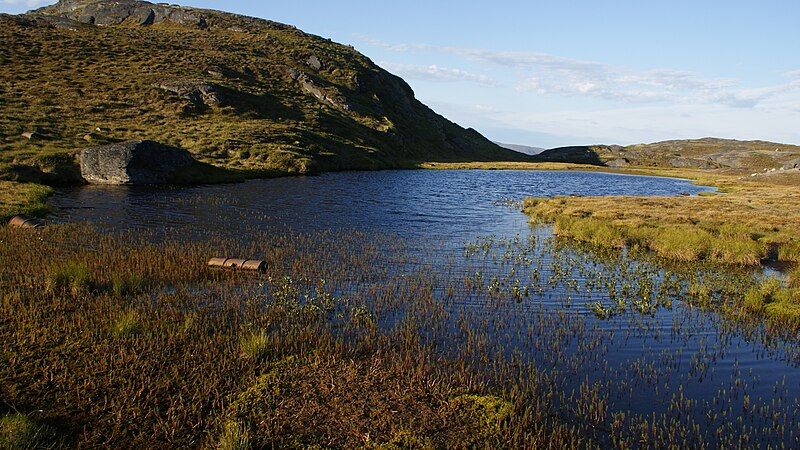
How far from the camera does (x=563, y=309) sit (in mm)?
Result: 18797

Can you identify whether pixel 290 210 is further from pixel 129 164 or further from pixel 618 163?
pixel 618 163

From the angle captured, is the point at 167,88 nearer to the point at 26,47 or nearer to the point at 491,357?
the point at 26,47

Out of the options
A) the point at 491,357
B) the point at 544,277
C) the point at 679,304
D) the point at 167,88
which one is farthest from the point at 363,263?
the point at 167,88

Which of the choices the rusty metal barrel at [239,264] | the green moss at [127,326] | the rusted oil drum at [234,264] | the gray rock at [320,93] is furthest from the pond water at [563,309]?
the gray rock at [320,93]

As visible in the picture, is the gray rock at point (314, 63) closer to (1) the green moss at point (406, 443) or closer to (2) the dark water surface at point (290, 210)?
(2) the dark water surface at point (290, 210)

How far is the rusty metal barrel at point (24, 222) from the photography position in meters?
25.8

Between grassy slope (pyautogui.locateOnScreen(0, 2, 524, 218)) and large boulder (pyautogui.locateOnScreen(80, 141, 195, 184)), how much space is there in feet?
6.00

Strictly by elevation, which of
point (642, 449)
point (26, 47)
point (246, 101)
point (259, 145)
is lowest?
point (642, 449)

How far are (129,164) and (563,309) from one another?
151 feet

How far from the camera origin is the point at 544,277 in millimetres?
23625

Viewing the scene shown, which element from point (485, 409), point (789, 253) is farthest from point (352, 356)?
point (789, 253)

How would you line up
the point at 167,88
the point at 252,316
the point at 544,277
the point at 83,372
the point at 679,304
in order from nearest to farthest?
1. the point at 83,372
2. the point at 252,316
3. the point at 679,304
4. the point at 544,277
5. the point at 167,88

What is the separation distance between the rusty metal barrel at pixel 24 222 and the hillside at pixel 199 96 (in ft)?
61.5

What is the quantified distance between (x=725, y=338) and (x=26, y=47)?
412ft
